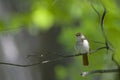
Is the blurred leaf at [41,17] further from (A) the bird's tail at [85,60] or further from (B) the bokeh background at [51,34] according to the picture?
(A) the bird's tail at [85,60]

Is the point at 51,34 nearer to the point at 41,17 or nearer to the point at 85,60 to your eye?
the point at 41,17

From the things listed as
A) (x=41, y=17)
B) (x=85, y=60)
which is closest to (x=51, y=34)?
(x=41, y=17)

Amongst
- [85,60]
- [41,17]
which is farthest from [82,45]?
[41,17]

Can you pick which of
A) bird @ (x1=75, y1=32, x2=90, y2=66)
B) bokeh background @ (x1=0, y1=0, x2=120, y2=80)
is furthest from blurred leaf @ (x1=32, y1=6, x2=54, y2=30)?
bird @ (x1=75, y1=32, x2=90, y2=66)

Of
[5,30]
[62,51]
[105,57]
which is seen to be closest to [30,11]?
[5,30]

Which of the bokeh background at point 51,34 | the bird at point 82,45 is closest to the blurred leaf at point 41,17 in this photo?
the bokeh background at point 51,34

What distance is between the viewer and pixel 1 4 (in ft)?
4.46

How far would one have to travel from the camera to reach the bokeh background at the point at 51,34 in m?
1.36

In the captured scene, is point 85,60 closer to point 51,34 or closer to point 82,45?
point 82,45

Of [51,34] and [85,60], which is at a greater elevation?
[51,34]

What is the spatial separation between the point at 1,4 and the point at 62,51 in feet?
1.28

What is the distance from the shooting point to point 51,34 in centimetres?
139

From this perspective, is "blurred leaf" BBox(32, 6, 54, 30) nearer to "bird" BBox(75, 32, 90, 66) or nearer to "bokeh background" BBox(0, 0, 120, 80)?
"bokeh background" BBox(0, 0, 120, 80)

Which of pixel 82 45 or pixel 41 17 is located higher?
pixel 41 17
